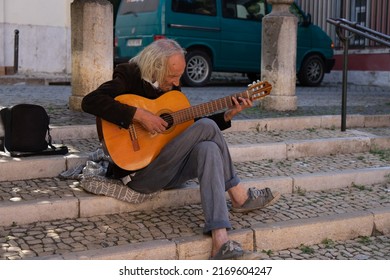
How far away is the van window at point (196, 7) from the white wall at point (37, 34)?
164 inches

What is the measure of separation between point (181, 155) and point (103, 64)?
10.2 feet

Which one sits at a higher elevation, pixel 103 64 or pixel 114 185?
pixel 103 64

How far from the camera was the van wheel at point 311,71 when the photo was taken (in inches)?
543

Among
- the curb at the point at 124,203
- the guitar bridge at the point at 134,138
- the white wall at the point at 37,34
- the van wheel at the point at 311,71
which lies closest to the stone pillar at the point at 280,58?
the curb at the point at 124,203

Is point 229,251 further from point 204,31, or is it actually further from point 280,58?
point 204,31

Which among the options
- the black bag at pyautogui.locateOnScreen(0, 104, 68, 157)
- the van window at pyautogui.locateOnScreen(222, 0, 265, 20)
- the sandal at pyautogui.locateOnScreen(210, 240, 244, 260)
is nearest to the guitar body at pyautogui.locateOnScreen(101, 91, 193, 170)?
the sandal at pyautogui.locateOnScreen(210, 240, 244, 260)

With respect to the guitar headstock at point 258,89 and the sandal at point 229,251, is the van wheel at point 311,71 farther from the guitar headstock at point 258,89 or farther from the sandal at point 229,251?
the sandal at point 229,251

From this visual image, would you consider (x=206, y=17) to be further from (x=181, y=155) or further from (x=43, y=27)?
(x=181, y=155)

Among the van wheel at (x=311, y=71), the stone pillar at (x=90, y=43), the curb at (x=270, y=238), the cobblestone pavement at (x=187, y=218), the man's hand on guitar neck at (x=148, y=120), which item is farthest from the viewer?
the van wheel at (x=311, y=71)

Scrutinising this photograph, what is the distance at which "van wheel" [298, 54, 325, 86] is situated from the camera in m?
13.8

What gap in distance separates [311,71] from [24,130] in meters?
9.87

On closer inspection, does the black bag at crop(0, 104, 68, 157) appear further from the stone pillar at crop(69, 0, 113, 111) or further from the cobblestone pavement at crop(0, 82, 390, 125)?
the stone pillar at crop(69, 0, 113, 111)

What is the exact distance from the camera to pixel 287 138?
662cm
